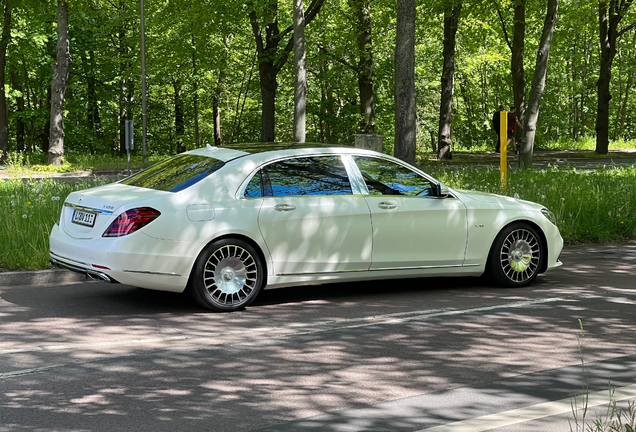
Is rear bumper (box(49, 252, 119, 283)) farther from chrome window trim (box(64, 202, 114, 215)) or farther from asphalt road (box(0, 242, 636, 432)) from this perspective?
chrome window trim (box(64, 202, 114, 215))

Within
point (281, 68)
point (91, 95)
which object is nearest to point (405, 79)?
point (281, 68)

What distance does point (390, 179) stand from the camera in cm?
857

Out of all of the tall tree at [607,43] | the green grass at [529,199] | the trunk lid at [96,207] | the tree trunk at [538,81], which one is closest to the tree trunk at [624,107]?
→ the tall tree at [607,43]

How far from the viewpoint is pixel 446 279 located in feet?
31.4

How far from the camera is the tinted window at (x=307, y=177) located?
7.98 metres

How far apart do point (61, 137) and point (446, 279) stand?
73.1ft

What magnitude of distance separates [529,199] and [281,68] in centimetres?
2907

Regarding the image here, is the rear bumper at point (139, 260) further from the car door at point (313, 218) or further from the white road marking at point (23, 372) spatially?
the white road marking at point (23, 372)

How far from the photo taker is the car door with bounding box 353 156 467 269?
8.30 m

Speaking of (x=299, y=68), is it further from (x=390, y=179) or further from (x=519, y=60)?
(x=519, y=60)

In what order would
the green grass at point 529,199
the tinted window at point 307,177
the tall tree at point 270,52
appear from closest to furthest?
the tinted window at point 307,177 < the green grass at point 529,199 < the tall tree at point 270,52

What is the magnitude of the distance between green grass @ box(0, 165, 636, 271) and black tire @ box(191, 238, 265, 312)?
112 inches

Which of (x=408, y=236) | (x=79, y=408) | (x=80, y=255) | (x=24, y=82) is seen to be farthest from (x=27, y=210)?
(x=24, y=82)

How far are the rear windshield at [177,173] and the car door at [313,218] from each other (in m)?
0.56
